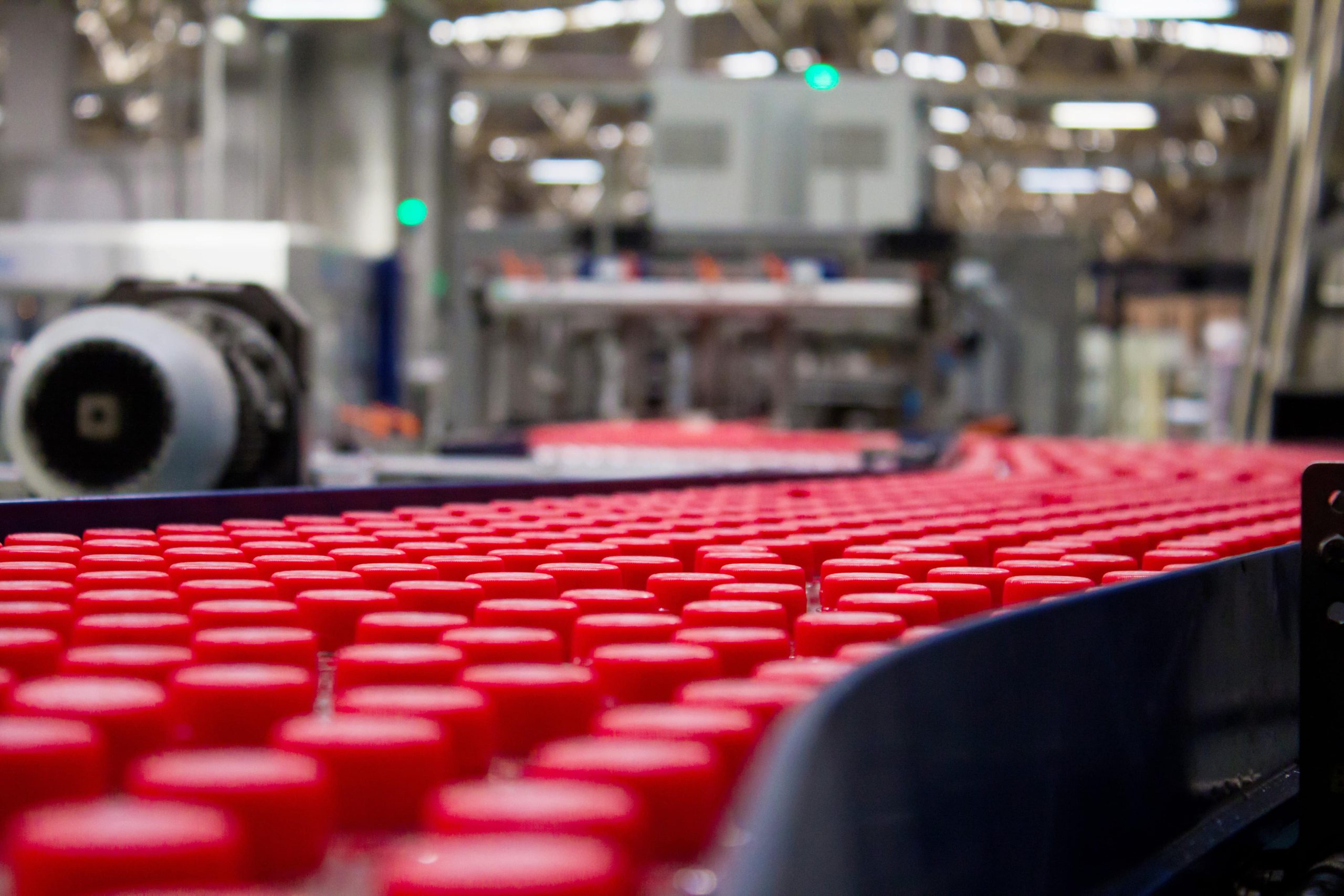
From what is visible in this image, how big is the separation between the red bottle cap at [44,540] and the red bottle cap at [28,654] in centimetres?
63

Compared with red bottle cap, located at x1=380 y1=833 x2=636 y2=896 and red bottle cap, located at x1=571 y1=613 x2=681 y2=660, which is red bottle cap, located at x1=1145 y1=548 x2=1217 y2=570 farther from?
red bottle cap, located at x1=380 y1=833 x2=636 y2=896

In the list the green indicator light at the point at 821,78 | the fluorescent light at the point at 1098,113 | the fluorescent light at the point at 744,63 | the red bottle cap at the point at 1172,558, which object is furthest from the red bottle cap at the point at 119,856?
the fluorescent light at the point at 744,63

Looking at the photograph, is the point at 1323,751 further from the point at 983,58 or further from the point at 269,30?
the point at 983,58

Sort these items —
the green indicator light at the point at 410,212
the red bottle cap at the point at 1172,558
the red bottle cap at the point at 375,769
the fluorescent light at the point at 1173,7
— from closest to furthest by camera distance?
the red bottle cap at the point at 375,769 < the red bottle cap at the point at 1172,558 < the fluorescent light at the point at 1173,7 < the green indicator light at the point at 410,212

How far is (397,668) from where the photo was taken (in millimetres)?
958

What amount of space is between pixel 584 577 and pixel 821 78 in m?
8.22

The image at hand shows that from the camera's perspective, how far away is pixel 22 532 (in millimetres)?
1849

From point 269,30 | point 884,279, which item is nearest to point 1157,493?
point 884,279

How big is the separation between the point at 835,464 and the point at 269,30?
5.99 meters

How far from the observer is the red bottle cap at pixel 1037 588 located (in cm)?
134

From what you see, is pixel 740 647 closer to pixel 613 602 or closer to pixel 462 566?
pixel 613 602

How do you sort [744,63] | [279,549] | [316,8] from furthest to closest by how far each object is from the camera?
[744,63] → [316,8] → [279,549]

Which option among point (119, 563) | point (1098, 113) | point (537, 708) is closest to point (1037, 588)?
point (537, 708)

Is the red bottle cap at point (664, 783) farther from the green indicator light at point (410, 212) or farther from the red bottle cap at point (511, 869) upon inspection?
the green indicator light at point (410, 212)
